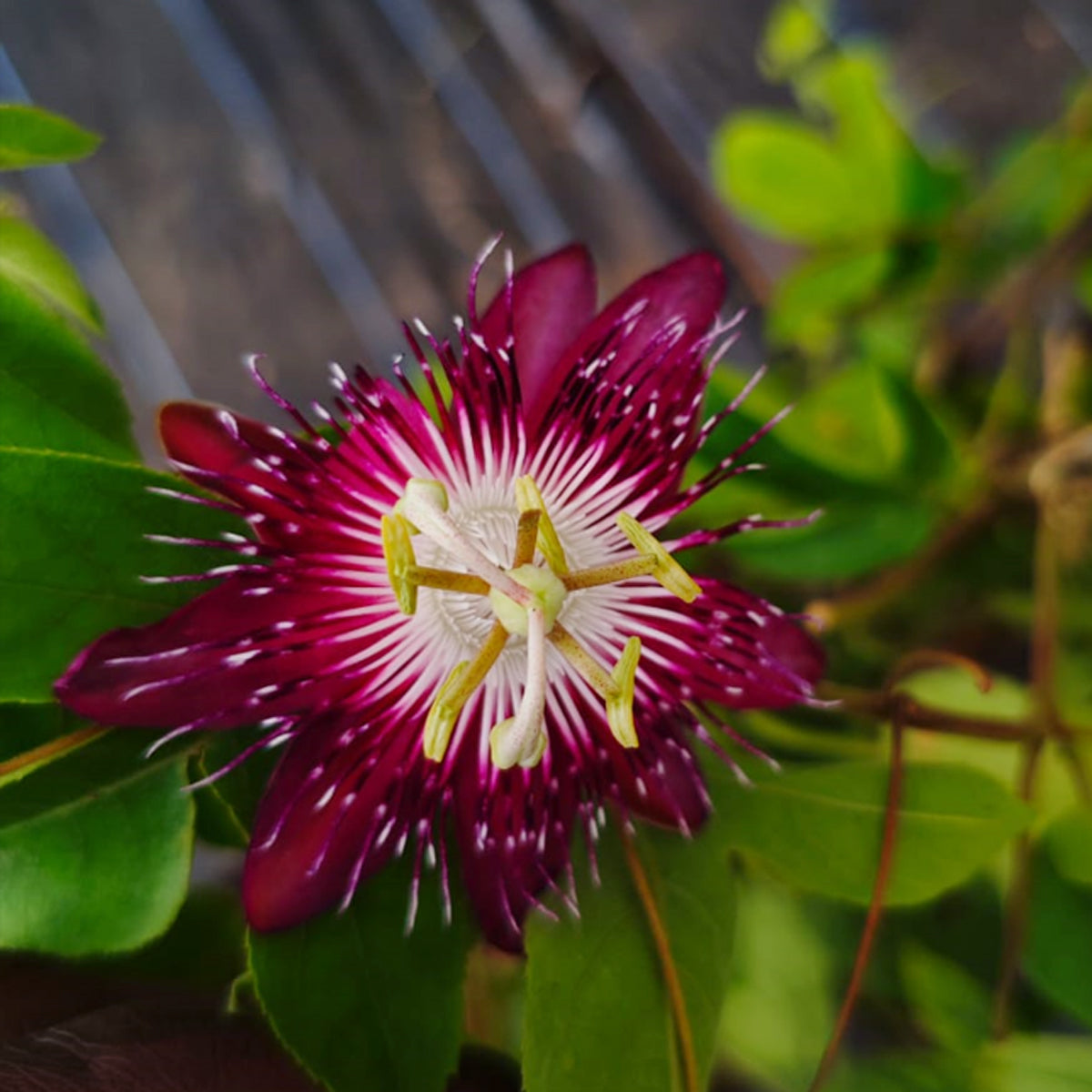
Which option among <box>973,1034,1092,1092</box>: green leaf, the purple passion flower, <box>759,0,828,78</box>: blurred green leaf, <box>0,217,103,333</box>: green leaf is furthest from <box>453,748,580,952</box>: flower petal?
<box>759,0,828,78</box>: blurred green leaf

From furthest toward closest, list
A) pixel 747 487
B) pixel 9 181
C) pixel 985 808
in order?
pixel 9 181
pixel 747 487
pixel 985 808

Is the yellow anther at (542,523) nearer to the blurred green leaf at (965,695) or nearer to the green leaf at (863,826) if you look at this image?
the green leaf at (863,826)

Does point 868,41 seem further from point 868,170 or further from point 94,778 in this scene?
point 94,778

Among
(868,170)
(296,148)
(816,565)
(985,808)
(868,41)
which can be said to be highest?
(296,148)

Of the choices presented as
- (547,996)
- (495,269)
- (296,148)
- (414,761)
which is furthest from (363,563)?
(296,148)

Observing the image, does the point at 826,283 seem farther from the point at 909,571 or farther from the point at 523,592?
the point at 523,592

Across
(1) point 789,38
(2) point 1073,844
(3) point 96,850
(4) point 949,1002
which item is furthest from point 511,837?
(1) point 789,38

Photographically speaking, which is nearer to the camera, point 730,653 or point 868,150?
point 730,653
